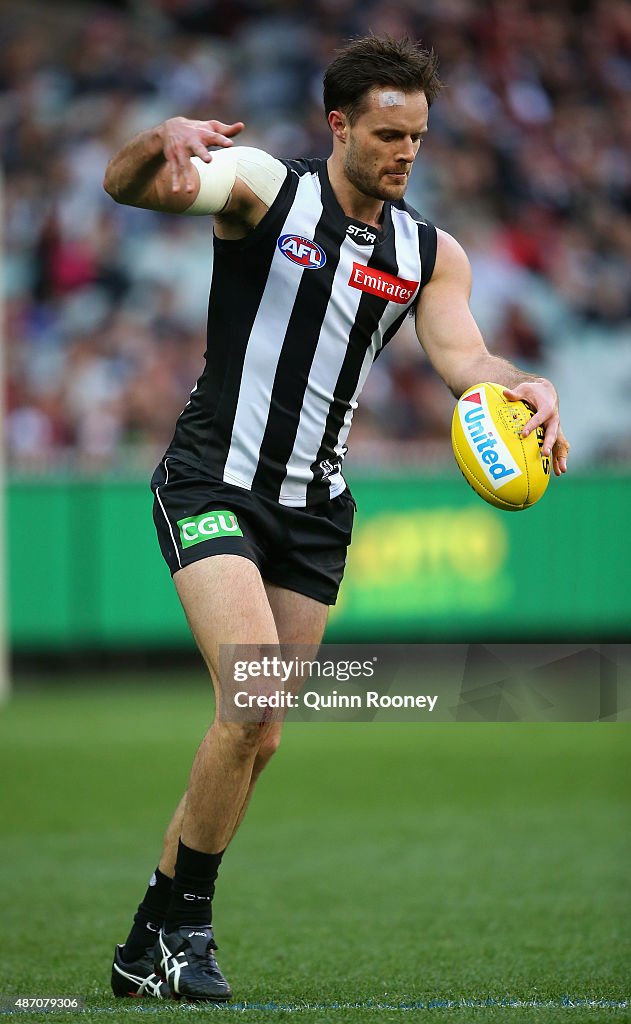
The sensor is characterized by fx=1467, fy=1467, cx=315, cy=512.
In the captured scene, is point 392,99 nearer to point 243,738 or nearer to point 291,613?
point 291,613

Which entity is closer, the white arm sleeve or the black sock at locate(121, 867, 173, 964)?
the white arm sleeve

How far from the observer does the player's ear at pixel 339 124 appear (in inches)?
165

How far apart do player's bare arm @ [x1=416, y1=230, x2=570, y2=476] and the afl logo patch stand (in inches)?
15.3

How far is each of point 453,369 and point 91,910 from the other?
2.40 metres

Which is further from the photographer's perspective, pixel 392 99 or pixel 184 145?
pixel 392 99

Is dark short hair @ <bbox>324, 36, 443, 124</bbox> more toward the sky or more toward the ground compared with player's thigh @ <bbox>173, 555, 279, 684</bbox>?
more toward the sky

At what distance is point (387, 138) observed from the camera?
4.09 metres

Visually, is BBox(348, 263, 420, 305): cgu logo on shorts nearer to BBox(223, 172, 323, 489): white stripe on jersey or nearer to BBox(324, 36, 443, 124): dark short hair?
BBox(223, 172, 323, 489): white stripe on jersey

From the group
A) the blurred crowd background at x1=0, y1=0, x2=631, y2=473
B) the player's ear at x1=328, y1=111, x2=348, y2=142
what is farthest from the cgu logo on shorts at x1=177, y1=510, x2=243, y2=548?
the blurred crowd background at x1=0, y1=0, x2=631, y2=473

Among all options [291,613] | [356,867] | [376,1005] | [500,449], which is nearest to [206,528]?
[291,613]

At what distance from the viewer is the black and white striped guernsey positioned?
4129 mm

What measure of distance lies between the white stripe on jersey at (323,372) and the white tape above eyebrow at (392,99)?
0.40m

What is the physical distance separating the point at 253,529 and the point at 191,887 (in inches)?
39.0

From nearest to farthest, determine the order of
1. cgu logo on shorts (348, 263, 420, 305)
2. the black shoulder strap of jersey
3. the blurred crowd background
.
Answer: cgu logo on shorts (348, 263, 420, 305), the black shoulder strap of jersey, the blurred crowd background
